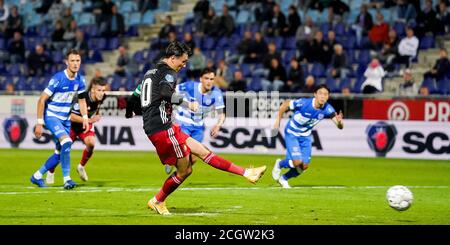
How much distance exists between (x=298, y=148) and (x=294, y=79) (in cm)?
900

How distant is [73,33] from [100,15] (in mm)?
1148

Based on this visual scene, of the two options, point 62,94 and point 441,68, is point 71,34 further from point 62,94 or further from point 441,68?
point 62,94

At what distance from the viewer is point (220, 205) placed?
13250 mm

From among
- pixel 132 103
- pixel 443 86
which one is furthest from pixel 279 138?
pixel 132 103

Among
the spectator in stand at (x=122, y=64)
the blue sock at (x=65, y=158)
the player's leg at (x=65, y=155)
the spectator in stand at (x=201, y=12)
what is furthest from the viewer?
the spectator in stand at (x=201, y=12)

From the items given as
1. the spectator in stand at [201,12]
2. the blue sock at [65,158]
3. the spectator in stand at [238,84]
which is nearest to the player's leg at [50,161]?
the blue sock at [65,158]

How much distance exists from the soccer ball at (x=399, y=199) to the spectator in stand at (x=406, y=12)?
50.0 feet

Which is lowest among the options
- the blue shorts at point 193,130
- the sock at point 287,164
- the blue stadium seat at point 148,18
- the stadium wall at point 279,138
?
the stadium wall at point 279,138

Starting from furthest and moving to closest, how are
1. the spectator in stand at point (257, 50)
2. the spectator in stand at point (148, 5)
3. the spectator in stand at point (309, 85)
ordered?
the spectator in stand at point (148, 5)
the spectator in stand at point (257, 50)
the spectator in stand at point (309, 85)

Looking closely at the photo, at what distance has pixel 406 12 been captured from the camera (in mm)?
27109

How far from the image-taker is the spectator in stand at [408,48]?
1003 inches

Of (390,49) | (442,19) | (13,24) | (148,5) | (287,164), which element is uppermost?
(148,5)

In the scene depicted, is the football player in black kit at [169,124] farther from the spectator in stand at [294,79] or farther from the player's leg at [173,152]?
the spectator in stand at [294,79]

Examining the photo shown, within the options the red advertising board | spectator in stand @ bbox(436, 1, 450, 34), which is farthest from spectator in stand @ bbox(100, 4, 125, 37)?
the red advertising board
